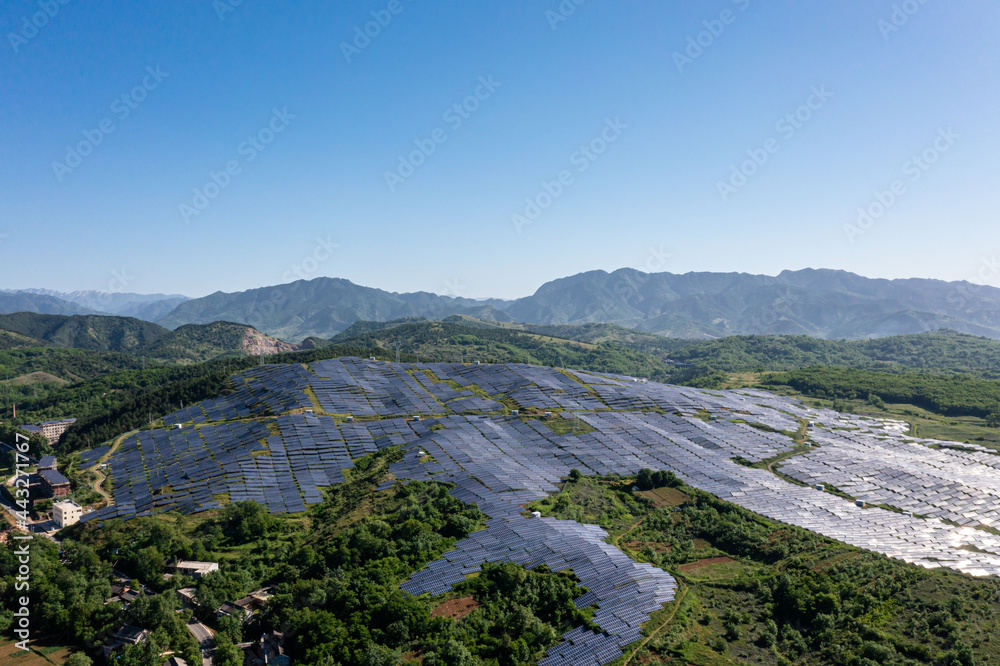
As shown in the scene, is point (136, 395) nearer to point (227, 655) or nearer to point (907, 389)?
point (227, 655)

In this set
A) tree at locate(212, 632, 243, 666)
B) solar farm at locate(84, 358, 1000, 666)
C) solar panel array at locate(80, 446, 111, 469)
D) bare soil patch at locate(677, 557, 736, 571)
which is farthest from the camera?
solar panel array at locate(80, 446, 111, 469)

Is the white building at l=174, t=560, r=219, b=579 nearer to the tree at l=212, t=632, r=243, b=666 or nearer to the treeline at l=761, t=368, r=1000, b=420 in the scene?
the tree at l=212, t=632, r=243, b=666

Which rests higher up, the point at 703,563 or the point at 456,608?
the point at 456,608

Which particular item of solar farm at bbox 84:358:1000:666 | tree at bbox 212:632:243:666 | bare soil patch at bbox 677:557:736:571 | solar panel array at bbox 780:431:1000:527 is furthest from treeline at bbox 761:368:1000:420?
tree at bbox 212:632:243:666

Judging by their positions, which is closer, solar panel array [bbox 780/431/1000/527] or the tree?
the tree

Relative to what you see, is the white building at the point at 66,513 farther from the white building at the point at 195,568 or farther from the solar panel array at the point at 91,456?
the white building at the point at 195,568

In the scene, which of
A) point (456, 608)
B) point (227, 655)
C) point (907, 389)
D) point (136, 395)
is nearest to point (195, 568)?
point (227, 655)

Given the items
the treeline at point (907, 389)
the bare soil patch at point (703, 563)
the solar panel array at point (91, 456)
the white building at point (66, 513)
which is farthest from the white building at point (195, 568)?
the treeline at point (907, 389)

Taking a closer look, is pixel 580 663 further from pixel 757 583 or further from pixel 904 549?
pixel 904 549
